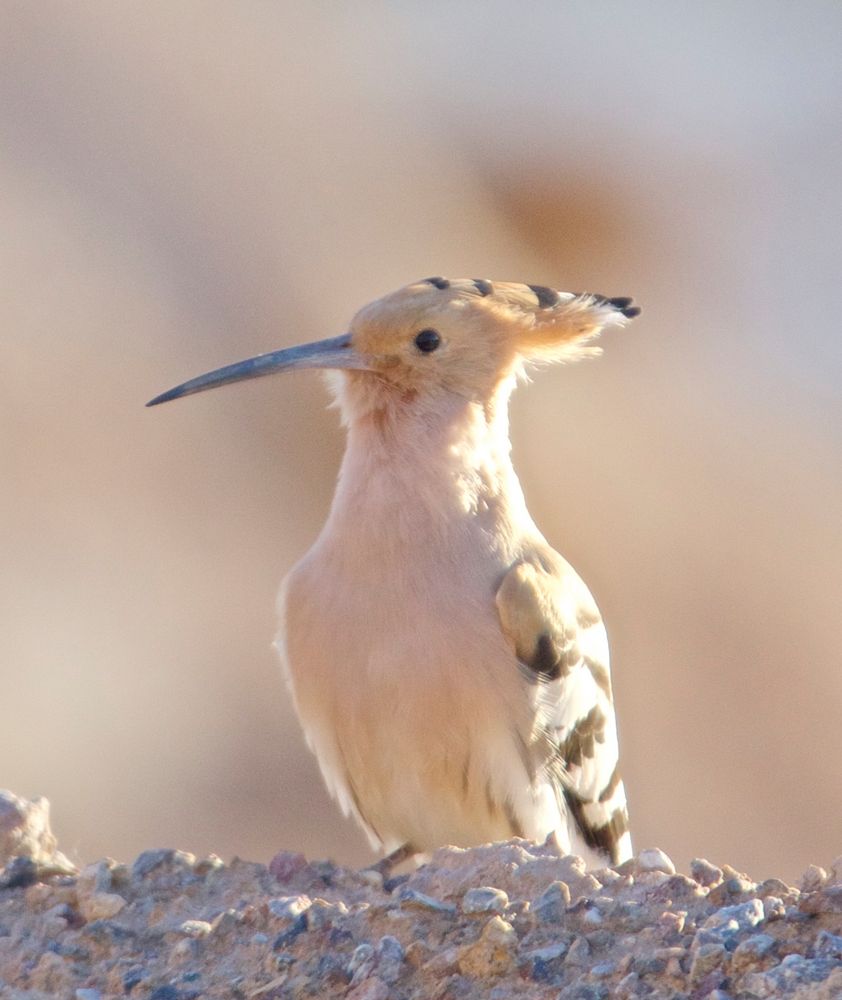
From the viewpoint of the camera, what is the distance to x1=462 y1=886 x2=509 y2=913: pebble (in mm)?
2041

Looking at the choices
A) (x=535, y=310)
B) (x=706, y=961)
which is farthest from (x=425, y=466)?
(x=706, y=961)

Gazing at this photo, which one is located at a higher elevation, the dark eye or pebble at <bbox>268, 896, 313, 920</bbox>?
the dark eye

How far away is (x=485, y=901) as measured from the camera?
2049 millimetres

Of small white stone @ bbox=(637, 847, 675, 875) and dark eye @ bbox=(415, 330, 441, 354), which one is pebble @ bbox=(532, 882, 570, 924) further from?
dark eye @ bbox=(415, 330, 441, 354)

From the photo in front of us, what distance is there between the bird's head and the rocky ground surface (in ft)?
3.39

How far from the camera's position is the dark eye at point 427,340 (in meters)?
3.14

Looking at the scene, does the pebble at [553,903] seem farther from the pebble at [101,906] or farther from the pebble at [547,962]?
the pebble at [101,906]

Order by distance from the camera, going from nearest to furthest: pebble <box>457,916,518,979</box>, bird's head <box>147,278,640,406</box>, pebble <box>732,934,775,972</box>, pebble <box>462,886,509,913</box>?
1. pebble <box>732,934,775,972</box>
2. pebble <box>457,916,518,979</box>
3. pebble <box>462,886,509,913</box>
4. bird's head <box>147,278,640,406</box>

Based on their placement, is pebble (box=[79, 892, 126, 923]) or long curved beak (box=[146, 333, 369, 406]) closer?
pebble (box=[79, 892, 126, 923])

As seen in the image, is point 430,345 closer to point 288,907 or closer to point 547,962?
point 288,907

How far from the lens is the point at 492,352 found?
3.21 meters

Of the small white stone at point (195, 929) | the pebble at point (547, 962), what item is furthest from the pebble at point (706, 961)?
the small white stone at point (195, 929)

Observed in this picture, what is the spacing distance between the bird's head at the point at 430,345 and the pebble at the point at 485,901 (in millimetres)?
1231

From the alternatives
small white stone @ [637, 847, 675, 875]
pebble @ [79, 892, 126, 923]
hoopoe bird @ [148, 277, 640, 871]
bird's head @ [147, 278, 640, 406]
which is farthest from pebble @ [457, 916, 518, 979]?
bird's head @ [147, 278, 640, 406]
